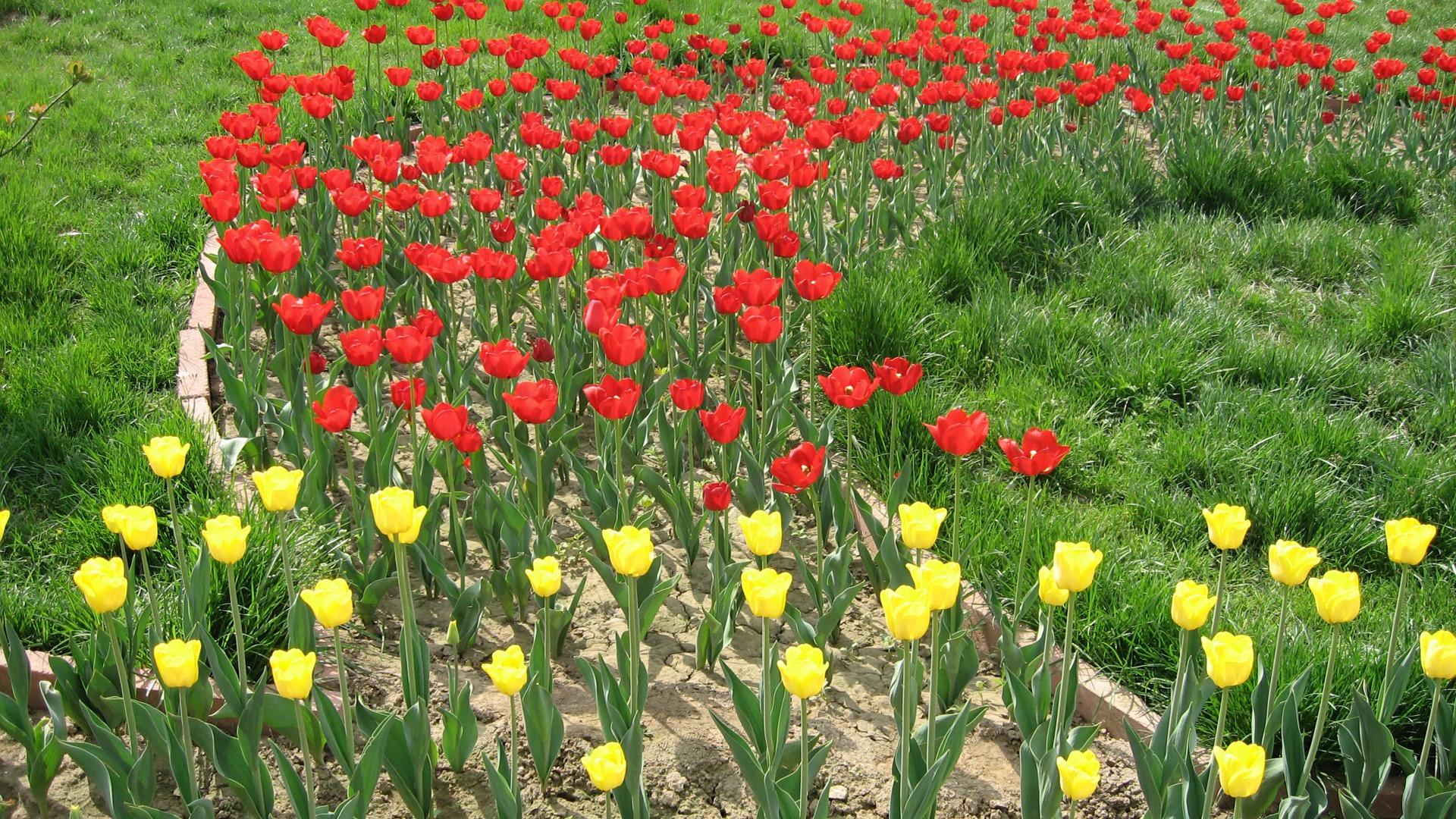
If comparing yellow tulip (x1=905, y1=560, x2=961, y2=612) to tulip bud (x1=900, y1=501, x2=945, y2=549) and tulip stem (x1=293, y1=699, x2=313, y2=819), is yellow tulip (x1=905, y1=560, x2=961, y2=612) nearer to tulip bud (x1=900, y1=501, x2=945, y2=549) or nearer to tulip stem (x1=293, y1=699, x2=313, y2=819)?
tulip bud (x1=900, y1=501, x2=945, y2=549)

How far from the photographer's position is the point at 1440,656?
71.1 inches

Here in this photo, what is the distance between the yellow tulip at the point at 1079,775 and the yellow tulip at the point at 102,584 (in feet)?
4.36

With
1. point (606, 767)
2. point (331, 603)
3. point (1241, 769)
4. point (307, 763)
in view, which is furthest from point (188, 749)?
point (1241, 769)

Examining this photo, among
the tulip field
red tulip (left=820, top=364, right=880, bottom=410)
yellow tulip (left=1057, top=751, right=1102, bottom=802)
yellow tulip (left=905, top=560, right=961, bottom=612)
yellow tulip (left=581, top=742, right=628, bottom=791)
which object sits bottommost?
the tulip field

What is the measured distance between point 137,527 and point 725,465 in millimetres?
1318

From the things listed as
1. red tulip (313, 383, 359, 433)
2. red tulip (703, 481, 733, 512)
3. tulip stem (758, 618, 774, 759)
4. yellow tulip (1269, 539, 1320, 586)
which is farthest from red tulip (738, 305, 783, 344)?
yellow tulip (1269, 539, 1320, 586)

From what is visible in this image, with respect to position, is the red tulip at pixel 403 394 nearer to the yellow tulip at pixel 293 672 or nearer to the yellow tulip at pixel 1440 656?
the yellow tulip at pixel 293 672

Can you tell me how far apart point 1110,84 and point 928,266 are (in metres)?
1.88

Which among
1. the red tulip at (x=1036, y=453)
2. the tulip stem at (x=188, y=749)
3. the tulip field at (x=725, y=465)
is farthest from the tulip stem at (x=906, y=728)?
the tulip stem at (x=188, y=749)

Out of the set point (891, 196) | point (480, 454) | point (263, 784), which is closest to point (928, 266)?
point (891, 196)

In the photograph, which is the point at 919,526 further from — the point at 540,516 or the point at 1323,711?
the point at 540,516

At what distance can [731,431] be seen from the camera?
8.45ft

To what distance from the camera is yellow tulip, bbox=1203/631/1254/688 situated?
5.70 feet

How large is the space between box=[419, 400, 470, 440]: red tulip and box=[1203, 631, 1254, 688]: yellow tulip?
147cm
